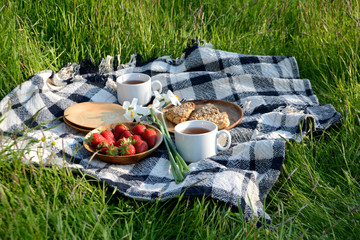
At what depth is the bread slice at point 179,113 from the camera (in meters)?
2.54

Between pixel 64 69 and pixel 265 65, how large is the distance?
1.46m

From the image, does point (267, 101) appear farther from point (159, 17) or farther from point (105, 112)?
point (159, 17)

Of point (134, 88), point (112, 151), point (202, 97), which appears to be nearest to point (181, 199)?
point (112, 151)

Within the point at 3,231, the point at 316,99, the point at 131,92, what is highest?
the point at 3,231

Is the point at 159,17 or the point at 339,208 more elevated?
the point at 159,17

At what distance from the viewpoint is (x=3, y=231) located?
1.42 meters

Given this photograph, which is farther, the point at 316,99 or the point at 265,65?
the point at 265,65

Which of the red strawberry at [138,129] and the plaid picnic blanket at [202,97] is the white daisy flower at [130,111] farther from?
the plaid picnic blanket at [202,97]

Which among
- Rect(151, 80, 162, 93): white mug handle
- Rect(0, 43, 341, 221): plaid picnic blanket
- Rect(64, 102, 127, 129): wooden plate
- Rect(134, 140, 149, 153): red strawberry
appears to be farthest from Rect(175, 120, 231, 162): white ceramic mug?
Rect(151, 80, 162, 93): white mug handle

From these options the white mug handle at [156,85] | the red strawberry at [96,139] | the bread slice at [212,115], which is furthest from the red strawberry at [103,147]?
the white mug handle at [156,85]

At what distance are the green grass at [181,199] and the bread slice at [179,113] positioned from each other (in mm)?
624

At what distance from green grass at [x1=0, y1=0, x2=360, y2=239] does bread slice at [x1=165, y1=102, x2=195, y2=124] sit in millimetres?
624

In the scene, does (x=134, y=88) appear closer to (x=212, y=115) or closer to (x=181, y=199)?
(x=212, y=115)

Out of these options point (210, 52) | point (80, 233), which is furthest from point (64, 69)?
point (80, 233)
